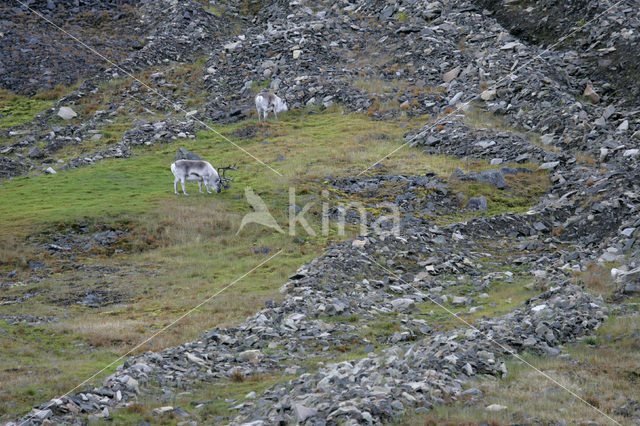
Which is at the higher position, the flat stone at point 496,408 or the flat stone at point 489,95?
the flat stone at point 489,95

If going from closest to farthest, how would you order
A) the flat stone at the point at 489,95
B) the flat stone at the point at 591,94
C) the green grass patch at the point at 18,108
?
the flat stone at the point at 591,94 < the flat stone at the point at 489,95 < the green grass patch at the point at 18,108

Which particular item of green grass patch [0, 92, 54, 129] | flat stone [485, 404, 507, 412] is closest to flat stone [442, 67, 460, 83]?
green grass patch [0, 92, 54, 129]

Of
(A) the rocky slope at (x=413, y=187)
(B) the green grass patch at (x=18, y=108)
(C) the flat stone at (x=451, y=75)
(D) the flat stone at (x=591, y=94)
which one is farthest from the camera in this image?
(B) the green grass patch at (x=18, y=108)

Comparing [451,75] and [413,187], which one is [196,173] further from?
[451,75]

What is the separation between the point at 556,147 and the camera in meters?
38.4

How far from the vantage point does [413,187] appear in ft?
112

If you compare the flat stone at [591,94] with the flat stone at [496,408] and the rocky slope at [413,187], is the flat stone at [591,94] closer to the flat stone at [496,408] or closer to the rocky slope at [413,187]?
the rocky slope at [413,187]

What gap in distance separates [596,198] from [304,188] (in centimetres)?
1388

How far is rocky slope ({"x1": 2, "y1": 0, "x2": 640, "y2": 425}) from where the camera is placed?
15133mm

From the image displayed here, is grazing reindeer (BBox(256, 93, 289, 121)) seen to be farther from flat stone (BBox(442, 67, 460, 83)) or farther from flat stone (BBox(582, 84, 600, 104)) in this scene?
flat stone (BBox(582, 84, 600, 104))


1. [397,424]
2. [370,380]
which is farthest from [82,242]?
[397,424]

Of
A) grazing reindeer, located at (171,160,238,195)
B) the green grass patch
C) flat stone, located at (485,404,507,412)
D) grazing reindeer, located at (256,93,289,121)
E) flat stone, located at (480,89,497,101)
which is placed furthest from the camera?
the green grass patch

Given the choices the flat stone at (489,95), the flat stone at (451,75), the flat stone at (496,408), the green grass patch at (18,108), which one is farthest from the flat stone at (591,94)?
the green grass patch at (18,108)

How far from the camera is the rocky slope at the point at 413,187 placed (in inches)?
596
